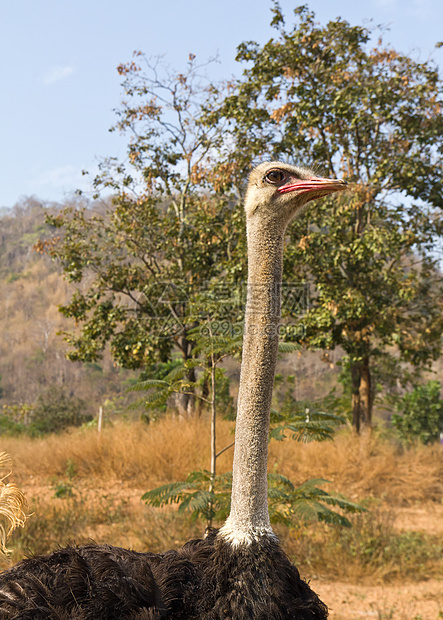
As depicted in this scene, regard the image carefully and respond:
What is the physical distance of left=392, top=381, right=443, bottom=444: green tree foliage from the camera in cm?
1114

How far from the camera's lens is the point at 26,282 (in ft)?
155

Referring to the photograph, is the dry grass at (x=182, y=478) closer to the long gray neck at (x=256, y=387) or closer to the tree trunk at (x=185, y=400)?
the tree trunk at (x=185, y=400)

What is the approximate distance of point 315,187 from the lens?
6.05 ft

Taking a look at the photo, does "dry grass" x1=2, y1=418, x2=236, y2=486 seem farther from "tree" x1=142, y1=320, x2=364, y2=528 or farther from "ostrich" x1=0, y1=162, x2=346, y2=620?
"ostrich" x1=0, y1=162, x2=346, y2=620

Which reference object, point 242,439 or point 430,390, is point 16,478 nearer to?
point 242,439

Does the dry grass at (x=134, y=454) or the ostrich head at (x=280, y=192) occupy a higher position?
the ostrich head at (x=280, y=192)

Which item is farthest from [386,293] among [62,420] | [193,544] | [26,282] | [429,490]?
[26,282]

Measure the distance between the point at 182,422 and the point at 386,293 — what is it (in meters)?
3.29

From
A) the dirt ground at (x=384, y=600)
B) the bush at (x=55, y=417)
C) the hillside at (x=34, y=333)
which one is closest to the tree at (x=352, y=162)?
the dirt ground at (x=384, y=600)

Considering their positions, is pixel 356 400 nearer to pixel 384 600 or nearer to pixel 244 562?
pixel 384 600

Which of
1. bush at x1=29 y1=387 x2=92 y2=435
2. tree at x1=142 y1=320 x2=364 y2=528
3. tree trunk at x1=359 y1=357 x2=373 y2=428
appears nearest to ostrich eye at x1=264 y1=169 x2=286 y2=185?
tree at x1=142 y1=320 x2=364 y2=528

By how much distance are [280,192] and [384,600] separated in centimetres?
A: 303

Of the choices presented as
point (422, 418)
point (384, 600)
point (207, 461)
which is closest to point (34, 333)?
point (422, 418)

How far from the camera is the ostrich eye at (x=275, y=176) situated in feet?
6.25
